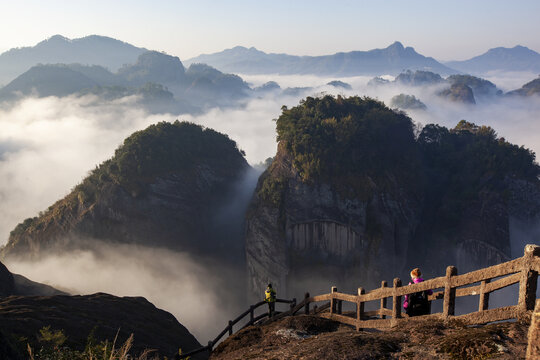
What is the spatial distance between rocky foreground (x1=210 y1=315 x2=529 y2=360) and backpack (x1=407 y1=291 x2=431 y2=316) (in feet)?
2.80

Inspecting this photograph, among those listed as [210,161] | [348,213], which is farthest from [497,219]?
[210,161]

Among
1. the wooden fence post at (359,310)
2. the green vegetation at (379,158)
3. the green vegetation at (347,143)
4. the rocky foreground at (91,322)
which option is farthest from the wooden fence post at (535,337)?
the green vegetation at (347,143)

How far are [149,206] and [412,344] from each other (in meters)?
44.7

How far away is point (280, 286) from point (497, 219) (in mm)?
23476

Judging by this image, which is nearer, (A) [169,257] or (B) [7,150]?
(A) [169,257]

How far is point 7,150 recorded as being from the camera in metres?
187

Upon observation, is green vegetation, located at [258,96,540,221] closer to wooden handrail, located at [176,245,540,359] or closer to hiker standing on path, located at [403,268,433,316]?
hiker standing on path, located at [403,268,433,316]

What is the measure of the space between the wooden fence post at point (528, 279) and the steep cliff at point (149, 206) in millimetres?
44612

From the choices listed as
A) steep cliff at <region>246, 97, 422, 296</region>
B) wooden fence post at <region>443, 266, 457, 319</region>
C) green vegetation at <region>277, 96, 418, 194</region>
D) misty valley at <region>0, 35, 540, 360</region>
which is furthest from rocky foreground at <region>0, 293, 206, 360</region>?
green vegetation at <region>277, 96, 418, 194</region>

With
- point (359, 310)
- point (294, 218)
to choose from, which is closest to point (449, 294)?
point (359, 310)

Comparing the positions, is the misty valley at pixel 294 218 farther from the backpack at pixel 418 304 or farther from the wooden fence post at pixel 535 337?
the wooden fence post at pixel 535 337

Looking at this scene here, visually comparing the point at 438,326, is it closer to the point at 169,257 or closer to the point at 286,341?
the point at 286,341

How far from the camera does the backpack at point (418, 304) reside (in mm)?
9539

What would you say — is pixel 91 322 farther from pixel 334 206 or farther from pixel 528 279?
pixel 334 206
